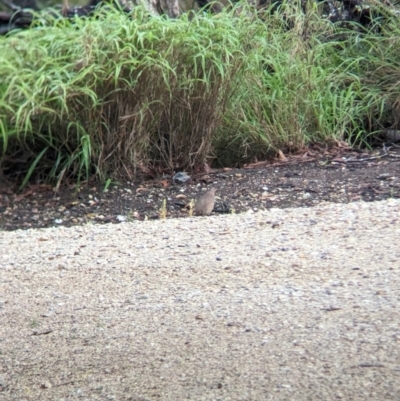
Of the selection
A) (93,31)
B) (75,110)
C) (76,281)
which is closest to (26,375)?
(76,281)

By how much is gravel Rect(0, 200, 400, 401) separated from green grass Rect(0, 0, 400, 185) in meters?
1.33

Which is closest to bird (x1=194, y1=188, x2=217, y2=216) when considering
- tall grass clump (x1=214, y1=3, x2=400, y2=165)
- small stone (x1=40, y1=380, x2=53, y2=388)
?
tall grass clump (x1=214, y1=3, x2=400, y2=165)

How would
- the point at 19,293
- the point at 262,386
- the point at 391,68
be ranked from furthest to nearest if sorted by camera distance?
1. the point at 391,68
2. the point at 19,293
3. the point at 262,386

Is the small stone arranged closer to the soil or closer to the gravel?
the gravel

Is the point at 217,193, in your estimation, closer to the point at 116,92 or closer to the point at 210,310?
the point at 116,92

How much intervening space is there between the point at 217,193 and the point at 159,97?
2.67 feet

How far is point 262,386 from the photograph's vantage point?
2.36 meters

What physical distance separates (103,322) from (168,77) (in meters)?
2.87

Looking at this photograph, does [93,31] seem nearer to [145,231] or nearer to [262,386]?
[145,231]

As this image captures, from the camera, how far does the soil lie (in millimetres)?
5121

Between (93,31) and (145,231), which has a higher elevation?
(93,31)

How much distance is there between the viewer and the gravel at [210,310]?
2430 millimetres

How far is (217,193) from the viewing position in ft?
17.6

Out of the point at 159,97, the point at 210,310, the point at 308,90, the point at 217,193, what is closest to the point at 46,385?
the point at 210,310
